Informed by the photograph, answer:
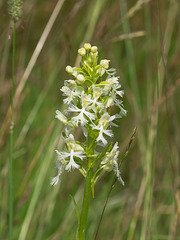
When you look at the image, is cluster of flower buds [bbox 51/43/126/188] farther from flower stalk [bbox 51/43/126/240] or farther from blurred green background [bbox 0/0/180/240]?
blurred green background [bbox 0/0/180/240]

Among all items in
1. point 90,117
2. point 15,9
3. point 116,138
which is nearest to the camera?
point 90,117

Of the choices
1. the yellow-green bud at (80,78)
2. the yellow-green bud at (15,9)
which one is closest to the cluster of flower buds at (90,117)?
the yellow-green bud at (80,78)

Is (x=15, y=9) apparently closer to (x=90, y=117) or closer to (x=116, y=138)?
(x=90, y=117)

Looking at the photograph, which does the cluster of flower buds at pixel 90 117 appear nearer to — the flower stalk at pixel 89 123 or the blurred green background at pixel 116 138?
the flower stalk at pixel 89 123

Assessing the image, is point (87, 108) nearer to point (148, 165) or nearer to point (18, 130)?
point (148, 165)

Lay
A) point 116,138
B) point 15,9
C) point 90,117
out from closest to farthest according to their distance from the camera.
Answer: point 90,117
point 15,9
point 116,138

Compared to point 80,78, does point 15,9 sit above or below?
above

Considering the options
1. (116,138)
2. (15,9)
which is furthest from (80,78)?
(116,138)

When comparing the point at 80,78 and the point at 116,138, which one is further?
the point at 116,138

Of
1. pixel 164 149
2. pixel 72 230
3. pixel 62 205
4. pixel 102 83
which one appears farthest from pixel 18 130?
pixel 102 83
